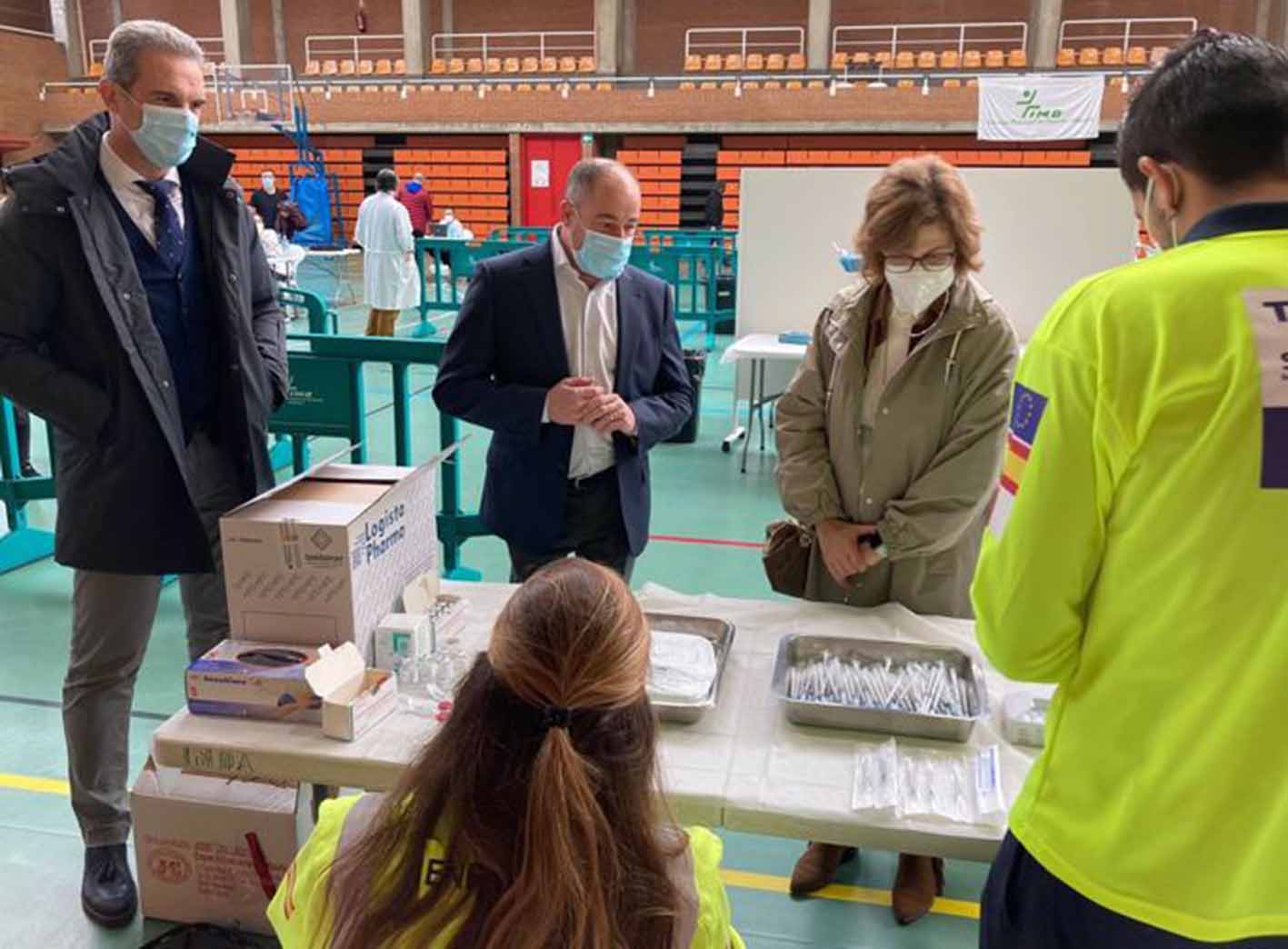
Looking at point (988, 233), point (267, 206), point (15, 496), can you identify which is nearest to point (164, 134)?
point (15, 496)

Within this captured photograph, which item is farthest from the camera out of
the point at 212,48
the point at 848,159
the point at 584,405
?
the point at 212,48

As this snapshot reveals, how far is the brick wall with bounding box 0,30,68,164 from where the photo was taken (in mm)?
20500

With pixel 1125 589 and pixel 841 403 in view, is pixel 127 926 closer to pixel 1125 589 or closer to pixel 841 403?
pixel 841 403

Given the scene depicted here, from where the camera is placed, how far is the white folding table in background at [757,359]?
5816mm

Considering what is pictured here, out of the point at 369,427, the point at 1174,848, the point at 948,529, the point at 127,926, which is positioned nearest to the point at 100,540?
the point at 127,926

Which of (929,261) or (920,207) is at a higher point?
(920,207)

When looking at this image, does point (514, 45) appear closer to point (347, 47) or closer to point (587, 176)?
point (347, 47)

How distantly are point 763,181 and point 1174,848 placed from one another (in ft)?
19.7

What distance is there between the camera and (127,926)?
7.29 feet

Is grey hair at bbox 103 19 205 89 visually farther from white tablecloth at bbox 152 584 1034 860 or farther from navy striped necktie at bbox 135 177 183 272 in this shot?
white tablecloth at bbox 152 584 1034 860

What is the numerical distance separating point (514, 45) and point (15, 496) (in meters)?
19.2

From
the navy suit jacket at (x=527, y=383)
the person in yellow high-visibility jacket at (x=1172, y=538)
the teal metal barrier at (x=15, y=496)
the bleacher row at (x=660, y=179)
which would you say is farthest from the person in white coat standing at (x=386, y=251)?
the bleacher row at (x=660, y=179)

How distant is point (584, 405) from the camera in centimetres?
231

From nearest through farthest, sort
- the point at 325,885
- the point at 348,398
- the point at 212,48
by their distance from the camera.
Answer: the point at 325,885 → the point at 348,398 → the point at 212,48
